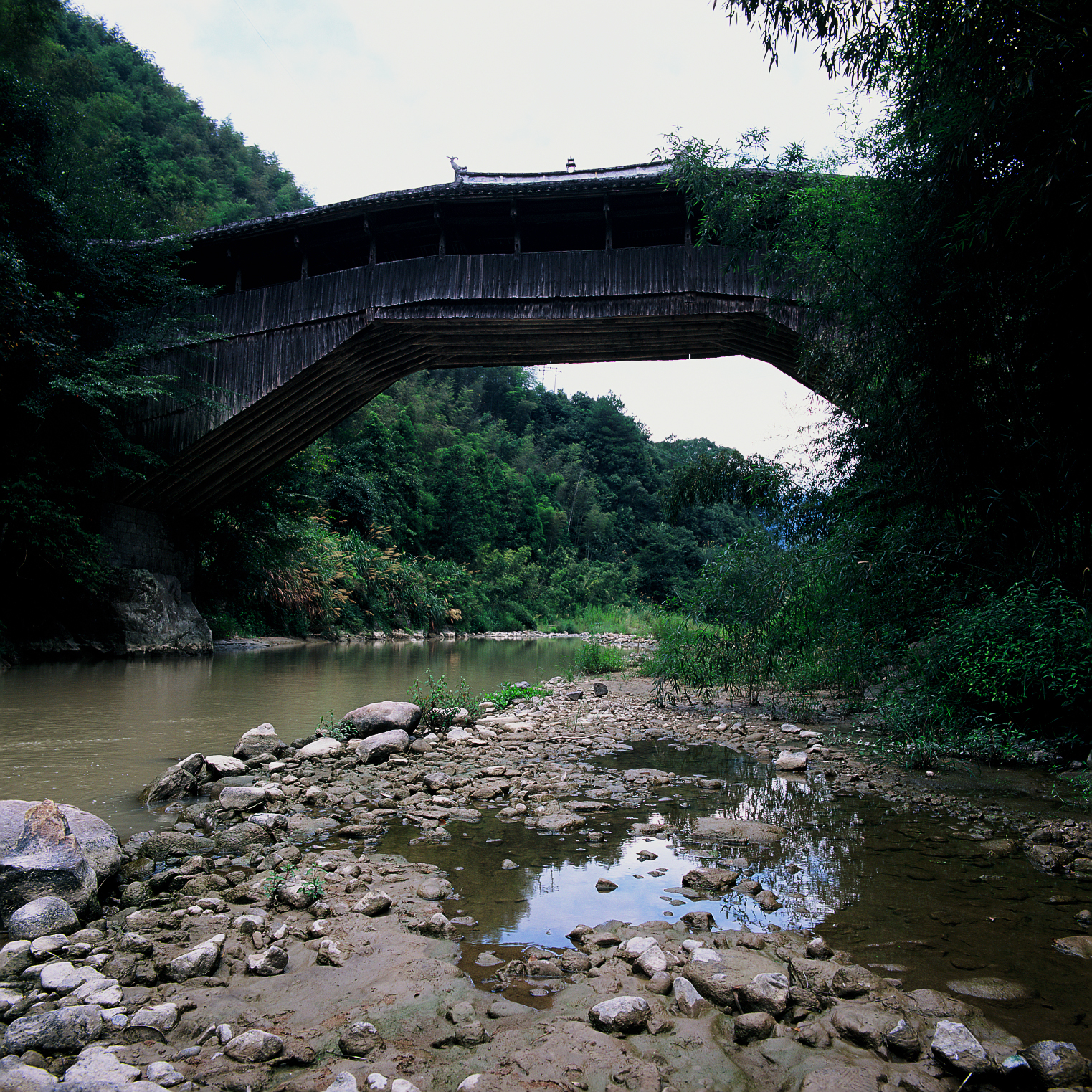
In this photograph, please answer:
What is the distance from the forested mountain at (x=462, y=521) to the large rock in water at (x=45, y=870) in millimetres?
6243

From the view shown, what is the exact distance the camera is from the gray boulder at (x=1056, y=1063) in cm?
155

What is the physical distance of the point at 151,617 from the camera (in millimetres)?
14578

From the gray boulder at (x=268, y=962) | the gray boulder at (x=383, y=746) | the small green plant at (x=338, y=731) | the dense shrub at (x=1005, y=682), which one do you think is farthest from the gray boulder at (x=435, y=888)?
the dense shrub at (x=1005, y=682)

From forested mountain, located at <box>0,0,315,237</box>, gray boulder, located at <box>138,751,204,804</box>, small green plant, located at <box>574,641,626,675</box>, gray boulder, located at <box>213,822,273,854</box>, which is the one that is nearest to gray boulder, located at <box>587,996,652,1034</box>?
gray boulder, located at <box>213,822,273,854</box>

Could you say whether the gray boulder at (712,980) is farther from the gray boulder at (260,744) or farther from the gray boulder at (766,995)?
the gray boulder at (260,744)

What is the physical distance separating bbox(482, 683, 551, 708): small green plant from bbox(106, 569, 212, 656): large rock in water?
897cm

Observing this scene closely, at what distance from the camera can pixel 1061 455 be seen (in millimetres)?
4504

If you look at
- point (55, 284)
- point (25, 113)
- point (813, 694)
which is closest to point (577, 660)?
point (813, 694)

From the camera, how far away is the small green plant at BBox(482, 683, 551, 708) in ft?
25.7

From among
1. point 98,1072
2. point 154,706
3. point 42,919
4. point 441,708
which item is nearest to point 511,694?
point 441,708

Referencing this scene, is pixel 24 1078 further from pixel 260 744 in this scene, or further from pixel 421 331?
pixel 421 331

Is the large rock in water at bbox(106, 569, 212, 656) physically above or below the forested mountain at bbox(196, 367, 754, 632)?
below

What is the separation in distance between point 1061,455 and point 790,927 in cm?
381

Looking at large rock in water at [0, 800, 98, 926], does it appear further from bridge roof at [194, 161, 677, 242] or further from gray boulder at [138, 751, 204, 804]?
bridge roof at [194, 161, 677, 242]
